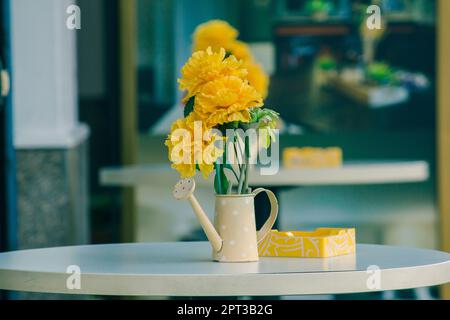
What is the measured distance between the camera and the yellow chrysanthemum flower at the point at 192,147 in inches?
72.7

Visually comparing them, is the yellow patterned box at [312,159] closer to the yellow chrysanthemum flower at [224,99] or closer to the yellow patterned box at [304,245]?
the yellow patterned box at [304,245]

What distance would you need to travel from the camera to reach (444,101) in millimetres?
5133

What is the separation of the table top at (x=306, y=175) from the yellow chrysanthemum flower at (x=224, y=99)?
1.87m

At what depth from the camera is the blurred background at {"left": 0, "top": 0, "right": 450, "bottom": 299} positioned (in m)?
5.16

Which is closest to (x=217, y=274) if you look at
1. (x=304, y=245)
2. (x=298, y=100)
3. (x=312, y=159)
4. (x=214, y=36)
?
(x=304, y=245)

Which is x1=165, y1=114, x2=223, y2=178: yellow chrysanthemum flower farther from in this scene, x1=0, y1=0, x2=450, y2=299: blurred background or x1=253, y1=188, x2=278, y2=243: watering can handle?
x1=0, y1=0, x2=450, y2=299: blurred background

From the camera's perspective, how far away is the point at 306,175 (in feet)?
12.3

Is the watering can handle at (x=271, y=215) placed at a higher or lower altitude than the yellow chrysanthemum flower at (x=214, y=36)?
lower

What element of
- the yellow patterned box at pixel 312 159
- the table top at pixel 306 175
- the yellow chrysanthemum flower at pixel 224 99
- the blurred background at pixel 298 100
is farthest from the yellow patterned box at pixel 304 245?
the blurred background at pixel 298 100

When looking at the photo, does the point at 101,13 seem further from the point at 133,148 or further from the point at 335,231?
the point at 335,231

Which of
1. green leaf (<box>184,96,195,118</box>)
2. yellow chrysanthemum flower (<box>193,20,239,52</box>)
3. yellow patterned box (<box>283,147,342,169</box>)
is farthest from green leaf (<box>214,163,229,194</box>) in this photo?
yellow patterned box (<box>283,147,342,169</box>)

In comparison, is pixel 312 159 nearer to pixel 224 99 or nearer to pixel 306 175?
pixel 306 175
